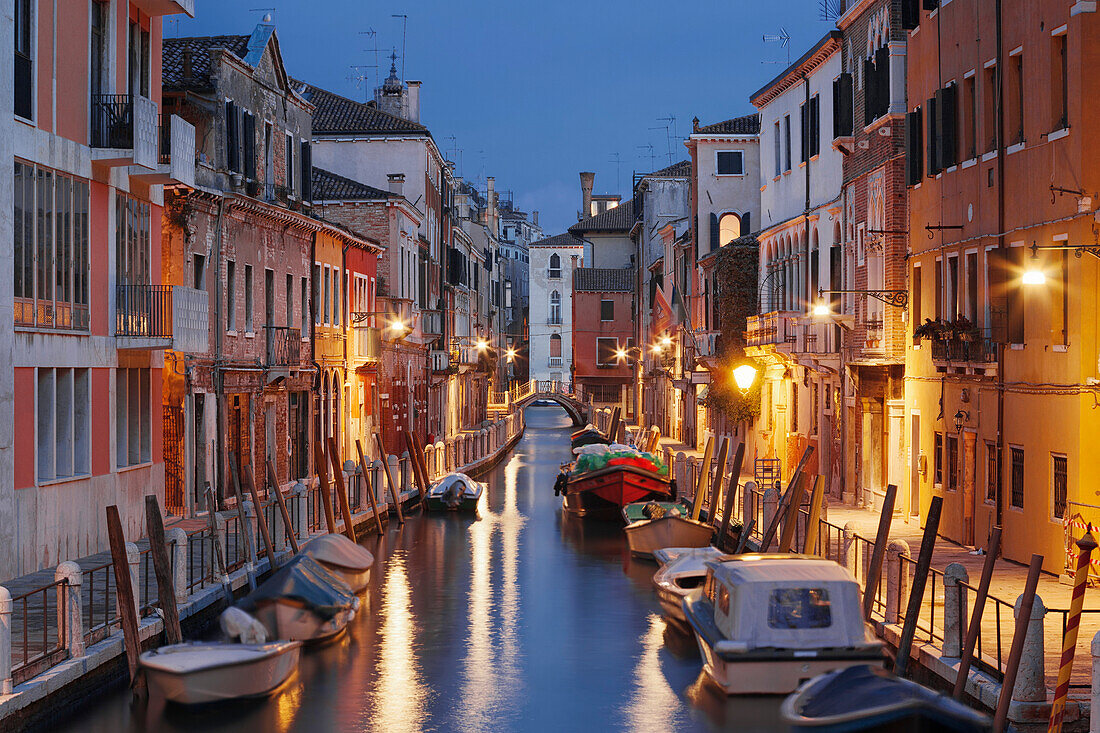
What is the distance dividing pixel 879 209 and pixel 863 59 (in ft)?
9.72

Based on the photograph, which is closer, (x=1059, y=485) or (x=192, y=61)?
(x=1059, y=485)

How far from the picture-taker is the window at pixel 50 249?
17172 millimetres

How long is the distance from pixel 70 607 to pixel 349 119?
34.6 meters

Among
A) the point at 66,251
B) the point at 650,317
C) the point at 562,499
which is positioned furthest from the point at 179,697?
the point at 650,317

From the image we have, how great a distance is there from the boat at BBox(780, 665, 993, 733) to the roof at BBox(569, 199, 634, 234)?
2644 inches

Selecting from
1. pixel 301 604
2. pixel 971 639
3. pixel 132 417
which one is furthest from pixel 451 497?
pixel 971 639

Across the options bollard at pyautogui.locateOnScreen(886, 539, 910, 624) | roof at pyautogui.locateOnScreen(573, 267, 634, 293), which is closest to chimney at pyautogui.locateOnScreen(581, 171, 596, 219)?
roof at pyautogui.locateOnScreen(573, 267, 634, 293)

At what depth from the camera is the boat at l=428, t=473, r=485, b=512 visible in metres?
33.7

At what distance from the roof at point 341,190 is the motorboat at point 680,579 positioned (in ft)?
74.5

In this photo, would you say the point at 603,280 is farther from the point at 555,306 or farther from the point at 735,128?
the point at 735,128

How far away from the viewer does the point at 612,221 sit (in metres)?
79.5

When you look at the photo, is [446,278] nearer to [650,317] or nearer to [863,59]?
[650,317]

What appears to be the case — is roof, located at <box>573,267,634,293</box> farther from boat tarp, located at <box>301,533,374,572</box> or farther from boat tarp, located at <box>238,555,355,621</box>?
boat tarp, located at <box>238,555,355,621</box>

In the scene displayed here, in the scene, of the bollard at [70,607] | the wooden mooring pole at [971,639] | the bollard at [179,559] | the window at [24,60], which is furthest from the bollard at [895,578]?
the window at [24,60]
